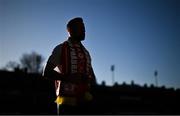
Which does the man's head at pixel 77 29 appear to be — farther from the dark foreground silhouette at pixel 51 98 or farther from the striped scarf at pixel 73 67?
the dark foreground silhouette at pixel 51 98

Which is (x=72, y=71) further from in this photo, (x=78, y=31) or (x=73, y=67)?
(x=78, y=31)

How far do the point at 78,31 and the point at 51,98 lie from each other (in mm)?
39325

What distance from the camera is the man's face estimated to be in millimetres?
3850

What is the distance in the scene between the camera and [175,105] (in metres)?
56.9

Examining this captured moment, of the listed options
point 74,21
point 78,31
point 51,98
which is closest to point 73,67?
point 78,31

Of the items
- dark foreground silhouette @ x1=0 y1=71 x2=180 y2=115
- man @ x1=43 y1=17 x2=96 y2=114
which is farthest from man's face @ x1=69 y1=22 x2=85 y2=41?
dark foreground silhouette @ x1=0 y1=71 x2=180 y2=115

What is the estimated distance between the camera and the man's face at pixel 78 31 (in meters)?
3.85

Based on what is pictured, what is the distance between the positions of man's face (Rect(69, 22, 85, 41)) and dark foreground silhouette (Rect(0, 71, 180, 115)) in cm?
3401

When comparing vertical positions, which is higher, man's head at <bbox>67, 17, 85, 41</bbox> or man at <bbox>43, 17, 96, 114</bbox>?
man's head at <bbox>67, 17, 85, 41</bbox>

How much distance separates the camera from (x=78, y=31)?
386cm

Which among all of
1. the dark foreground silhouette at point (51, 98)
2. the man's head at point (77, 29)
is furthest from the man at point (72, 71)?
the dark foreground silhouette at point (51, 98)

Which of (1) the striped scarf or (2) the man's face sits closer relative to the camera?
(1) the striped scarf

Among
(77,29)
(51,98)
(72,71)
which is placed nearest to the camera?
(72,71)

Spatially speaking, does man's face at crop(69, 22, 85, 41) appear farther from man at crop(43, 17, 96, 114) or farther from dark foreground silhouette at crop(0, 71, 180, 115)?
dark foreground silhouette at crop(0, 71, 180, 115)
